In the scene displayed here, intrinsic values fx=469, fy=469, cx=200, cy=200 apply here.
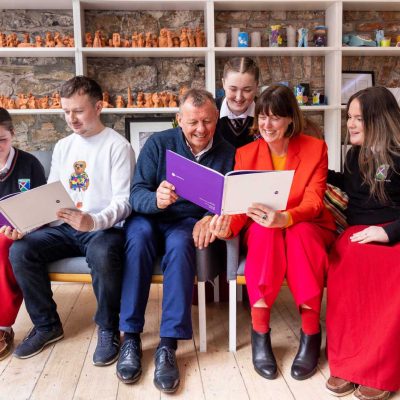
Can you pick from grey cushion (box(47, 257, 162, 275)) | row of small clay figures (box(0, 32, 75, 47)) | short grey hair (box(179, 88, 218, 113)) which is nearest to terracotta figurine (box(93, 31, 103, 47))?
row of small clay figures (box(0, 32, 75, 47))

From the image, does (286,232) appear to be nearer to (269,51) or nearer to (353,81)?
(269,51)

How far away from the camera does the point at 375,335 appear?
5.29 feet

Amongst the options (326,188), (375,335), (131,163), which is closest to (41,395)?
(131,163)

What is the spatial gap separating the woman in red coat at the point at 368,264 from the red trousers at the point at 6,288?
1295 mm

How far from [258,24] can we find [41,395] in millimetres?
3273

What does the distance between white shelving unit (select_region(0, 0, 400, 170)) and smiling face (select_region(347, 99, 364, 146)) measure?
179 centimetres

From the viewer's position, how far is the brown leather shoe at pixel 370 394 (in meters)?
1.60

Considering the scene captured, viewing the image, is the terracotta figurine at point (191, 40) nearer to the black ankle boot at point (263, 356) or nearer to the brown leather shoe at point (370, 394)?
the black ankle boot at point (263, 356)

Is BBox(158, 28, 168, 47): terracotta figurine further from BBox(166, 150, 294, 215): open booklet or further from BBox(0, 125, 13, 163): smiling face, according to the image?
BBox(166, 150, 294, 215): open booklet

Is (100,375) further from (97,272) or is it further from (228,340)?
(228,340)

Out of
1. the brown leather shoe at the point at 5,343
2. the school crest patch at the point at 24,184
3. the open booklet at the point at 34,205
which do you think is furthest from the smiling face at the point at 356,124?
the brown leather shoe at the point at 5,343

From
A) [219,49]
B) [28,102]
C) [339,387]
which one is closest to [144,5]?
[219,49]

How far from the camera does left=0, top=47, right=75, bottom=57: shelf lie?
3506mm

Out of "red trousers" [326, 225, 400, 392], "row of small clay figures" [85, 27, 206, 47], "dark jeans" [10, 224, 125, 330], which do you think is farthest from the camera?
"row of small clay figures" [85, 27, 206, 47]
